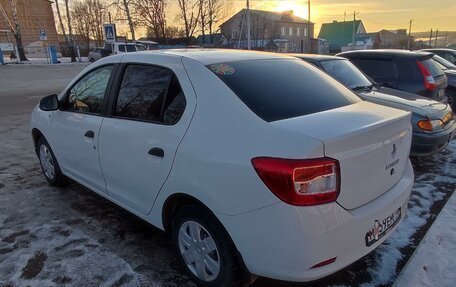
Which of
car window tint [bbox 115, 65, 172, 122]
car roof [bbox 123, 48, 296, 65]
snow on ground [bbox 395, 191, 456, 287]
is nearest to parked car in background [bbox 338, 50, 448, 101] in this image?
snow on ground [bbox 395, 191, 456, 287]

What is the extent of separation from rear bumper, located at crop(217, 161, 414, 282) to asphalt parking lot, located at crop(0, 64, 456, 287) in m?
0.66

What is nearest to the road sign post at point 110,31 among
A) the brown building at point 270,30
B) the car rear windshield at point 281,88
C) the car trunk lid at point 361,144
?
the car rear windshield at point 281,88

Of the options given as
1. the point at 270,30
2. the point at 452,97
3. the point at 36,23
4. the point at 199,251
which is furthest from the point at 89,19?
the point at 199,251

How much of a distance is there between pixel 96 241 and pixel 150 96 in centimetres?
142

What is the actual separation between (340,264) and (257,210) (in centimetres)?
59

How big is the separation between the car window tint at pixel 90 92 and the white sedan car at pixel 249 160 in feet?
0.21

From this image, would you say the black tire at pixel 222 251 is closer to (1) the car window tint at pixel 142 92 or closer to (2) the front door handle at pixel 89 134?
(1) the car window tint at pixel 142 92

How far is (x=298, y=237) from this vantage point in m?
2.00

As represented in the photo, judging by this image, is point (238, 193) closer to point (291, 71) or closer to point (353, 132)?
point (353, 132)

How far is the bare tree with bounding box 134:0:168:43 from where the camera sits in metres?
41.1

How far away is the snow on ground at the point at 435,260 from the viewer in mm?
2666

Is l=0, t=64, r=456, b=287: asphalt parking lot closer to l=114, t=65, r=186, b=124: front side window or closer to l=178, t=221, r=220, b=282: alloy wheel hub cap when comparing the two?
l=178, t=221, r=220, b=282: alloy wheel hub cap

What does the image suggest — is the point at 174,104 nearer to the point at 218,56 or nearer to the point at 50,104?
the point at 218,56

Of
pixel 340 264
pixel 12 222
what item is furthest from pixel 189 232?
pixel 12 222
